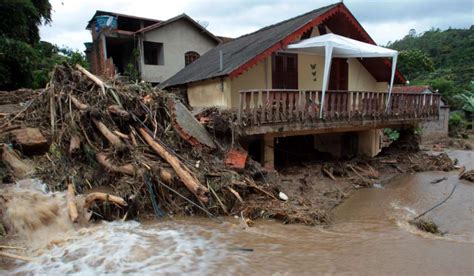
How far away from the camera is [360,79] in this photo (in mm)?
14883

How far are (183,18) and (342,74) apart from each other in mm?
10951

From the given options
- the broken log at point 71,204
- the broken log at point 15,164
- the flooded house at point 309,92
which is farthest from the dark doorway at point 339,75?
the broken log at point 15,164

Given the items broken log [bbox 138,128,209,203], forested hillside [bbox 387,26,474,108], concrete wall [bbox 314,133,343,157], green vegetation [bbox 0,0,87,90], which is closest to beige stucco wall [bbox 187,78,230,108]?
broken log [bbox 138,128,209,203]

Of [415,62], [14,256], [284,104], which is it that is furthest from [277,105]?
[415,62]

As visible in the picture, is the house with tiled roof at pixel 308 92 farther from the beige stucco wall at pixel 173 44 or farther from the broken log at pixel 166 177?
the beige stucco wall at pixel 173 44

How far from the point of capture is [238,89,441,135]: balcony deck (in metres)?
8.80

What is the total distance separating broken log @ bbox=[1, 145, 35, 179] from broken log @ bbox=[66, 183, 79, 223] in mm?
1491

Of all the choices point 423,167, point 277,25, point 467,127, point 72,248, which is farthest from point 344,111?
point 467,127

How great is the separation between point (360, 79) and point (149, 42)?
11.9 metres

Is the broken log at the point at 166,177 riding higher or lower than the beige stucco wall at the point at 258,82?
lower

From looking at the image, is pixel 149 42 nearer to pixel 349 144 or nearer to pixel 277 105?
pixel 349 144

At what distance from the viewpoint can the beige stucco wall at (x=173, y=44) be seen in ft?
65.5

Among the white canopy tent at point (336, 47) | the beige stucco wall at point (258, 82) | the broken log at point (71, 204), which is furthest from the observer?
the beige stucco wall at point (258, 82)

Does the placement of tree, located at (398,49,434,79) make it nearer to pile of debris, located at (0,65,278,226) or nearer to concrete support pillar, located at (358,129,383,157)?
concrete support pillar, located at (358,129,383,157)
